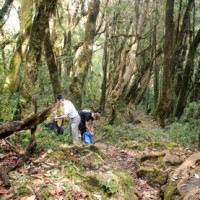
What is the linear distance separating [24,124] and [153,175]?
4552 millimetres

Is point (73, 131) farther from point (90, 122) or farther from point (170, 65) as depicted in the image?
point (170, 65)

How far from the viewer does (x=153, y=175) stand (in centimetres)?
1035

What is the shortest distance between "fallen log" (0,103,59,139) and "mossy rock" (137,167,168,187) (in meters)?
4.15

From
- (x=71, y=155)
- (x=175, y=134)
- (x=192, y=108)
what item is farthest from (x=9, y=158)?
(x=192, y=108)

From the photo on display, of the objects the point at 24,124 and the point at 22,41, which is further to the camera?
the point at 22,41

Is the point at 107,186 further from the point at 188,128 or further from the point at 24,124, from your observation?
the point at 188,128

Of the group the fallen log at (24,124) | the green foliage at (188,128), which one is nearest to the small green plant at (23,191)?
the fallen log at (24,124)

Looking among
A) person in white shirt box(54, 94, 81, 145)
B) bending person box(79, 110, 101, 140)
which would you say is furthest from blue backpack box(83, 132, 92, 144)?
person in white shirt box(54, 94, 81, 145)

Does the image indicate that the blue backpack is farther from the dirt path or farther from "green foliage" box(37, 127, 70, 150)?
the dirt path

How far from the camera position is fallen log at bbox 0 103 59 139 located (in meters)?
6.75

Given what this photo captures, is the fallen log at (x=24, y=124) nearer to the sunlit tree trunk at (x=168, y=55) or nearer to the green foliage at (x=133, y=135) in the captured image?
the green foliage at (x=133, y=135)

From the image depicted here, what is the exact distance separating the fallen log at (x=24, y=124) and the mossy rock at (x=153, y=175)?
4.15 metres

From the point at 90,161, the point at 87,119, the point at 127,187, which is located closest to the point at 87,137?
the point at 87,119

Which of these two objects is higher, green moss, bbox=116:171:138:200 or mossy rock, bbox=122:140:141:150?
green moss, bbox=116:171:138:200
